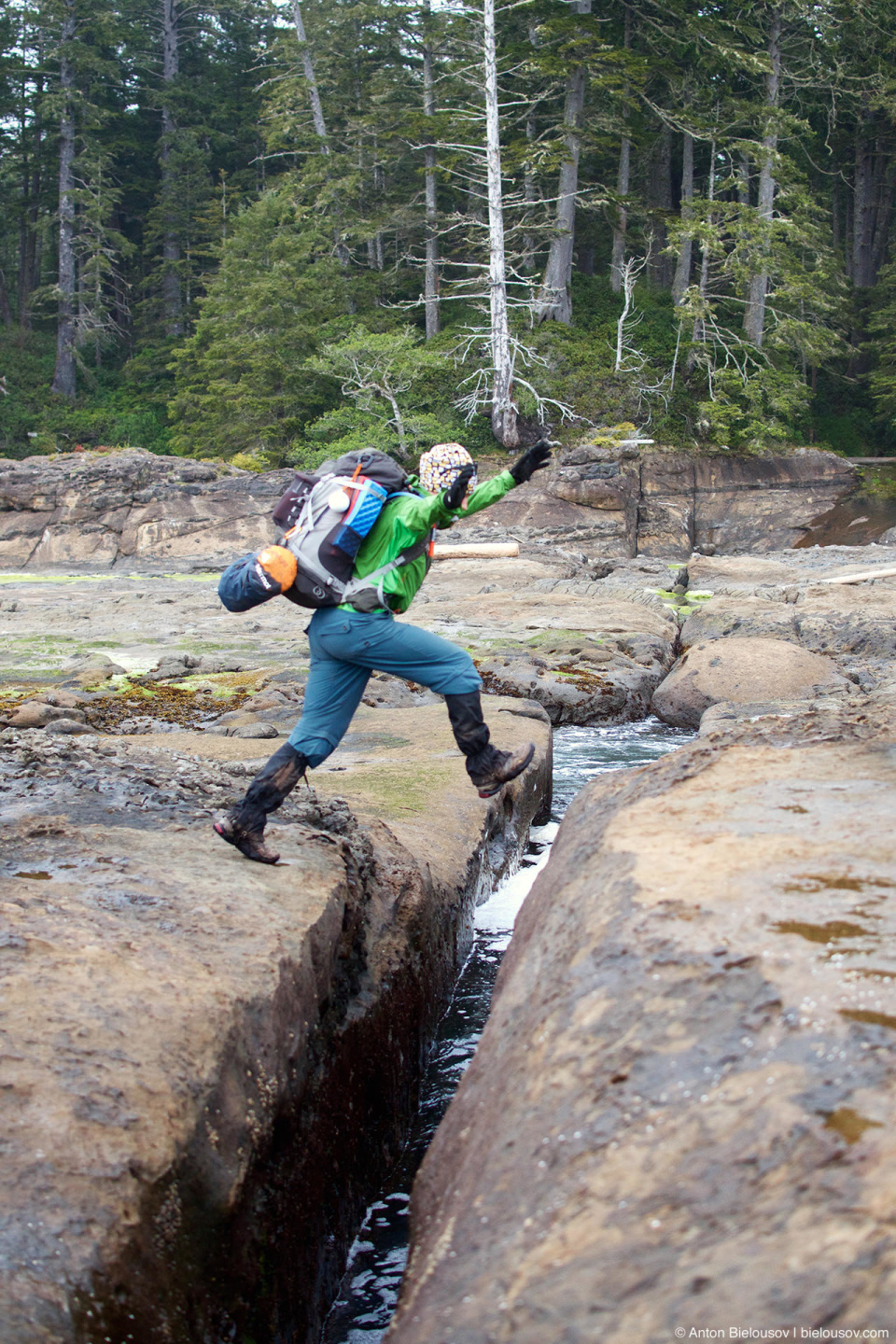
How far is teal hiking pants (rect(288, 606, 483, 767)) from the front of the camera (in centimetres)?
390

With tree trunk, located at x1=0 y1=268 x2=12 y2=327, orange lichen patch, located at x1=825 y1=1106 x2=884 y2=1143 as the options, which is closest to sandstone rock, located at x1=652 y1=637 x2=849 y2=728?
orange lichen patch, located at x1=825 y1=1106 x2=884 y2=1143

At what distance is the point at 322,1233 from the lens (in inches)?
118

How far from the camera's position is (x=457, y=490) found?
378 cm

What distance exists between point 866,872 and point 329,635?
2097mm

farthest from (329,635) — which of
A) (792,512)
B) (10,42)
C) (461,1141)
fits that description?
(10,42)

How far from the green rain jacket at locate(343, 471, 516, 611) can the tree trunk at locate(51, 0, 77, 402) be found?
1274 inches

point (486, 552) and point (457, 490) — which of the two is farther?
point (486, 552)

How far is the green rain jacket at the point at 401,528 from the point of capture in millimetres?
3871

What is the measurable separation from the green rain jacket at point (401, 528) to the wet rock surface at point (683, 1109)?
4.68 ft

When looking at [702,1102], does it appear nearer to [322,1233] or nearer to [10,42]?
[322,1233]

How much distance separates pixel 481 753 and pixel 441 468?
47.3 inches

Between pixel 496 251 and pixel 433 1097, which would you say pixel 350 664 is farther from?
pixel 496 251

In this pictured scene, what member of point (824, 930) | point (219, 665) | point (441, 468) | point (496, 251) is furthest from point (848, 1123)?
point (496, 251)

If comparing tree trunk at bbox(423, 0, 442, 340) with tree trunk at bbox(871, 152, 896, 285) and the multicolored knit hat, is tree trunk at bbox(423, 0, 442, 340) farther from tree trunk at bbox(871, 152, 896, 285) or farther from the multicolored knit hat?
the multicolored knit hat
